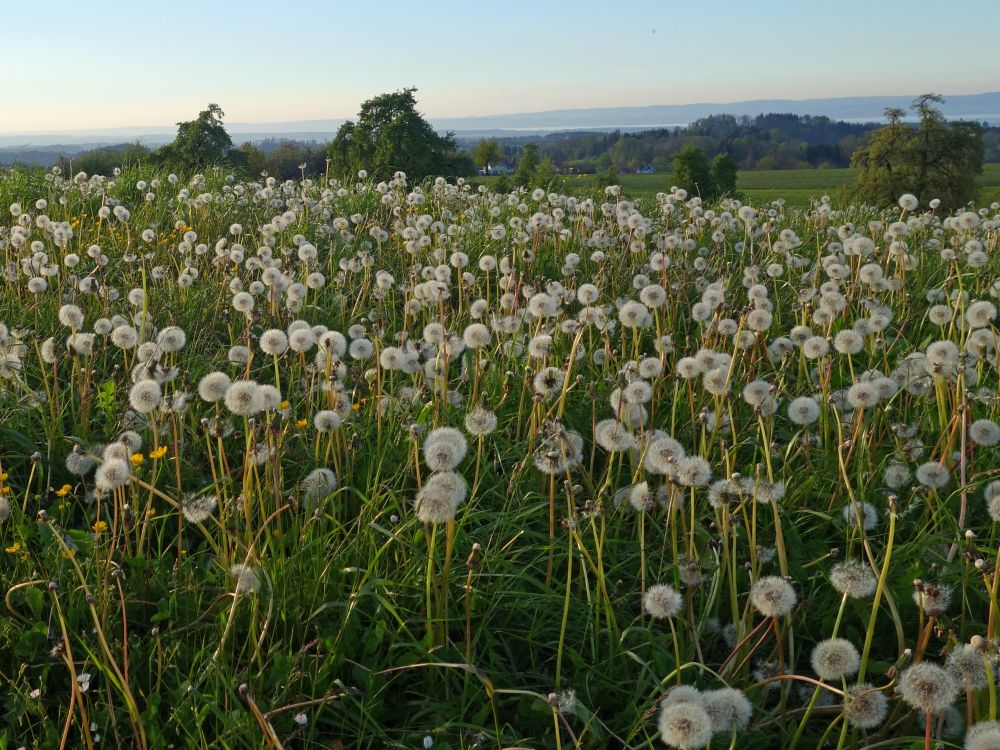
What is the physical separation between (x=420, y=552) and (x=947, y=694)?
1.46 metres

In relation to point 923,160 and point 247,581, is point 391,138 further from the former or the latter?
point 247,581

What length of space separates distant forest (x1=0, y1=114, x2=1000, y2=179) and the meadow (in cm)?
808

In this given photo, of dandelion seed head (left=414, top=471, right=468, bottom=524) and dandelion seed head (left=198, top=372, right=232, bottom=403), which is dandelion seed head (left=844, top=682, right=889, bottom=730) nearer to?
dandelion seed head (left=414, top=471, right=468, bottom=524)

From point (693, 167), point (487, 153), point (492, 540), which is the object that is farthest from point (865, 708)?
point (487, 153)

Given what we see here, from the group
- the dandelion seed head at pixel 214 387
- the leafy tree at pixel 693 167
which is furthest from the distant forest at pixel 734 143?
the dandelion seed head at pixel 214 387

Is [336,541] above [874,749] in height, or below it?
above

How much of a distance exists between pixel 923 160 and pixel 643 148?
18.5 m

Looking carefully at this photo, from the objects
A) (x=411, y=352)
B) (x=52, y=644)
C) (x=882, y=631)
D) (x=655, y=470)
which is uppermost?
(x=411, y=352)

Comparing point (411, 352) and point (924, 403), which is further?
point (924, 403)

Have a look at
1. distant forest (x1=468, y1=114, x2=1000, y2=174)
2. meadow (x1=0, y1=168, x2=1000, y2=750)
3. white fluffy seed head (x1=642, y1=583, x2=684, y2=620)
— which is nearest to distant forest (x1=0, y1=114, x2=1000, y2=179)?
distant forest (x1=468, y1=114, x2=1000, y2=174)

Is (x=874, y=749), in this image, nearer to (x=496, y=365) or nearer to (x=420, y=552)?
(x=420, y=552)

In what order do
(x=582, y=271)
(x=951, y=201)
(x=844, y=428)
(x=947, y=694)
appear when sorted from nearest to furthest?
1. (x=947, y=694)
2. (x=844, y=428)
3. (x=582, y=271)
4. (x=951, y=201)

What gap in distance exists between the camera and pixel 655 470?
267cm

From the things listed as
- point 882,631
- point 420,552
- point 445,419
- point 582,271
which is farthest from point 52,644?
point 582,271
